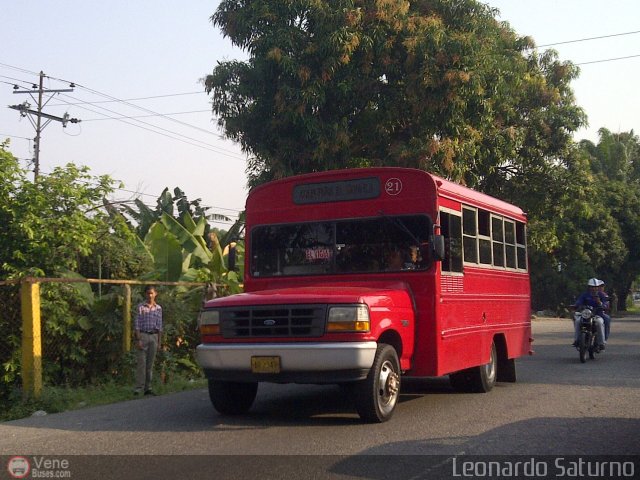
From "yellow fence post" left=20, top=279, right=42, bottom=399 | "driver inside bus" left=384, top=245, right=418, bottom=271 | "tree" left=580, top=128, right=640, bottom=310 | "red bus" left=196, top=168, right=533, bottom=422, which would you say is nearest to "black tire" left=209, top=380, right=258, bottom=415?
"red bus" left=196, top=168, right=533, bottom=422

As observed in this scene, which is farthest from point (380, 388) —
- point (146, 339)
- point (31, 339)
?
point (31, 339)

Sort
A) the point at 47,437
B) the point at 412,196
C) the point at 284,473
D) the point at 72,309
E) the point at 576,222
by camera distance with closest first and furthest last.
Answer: the point at 284,473, the point at 47,437, the point at 412,196, the point at 72,309, the point at 576,222

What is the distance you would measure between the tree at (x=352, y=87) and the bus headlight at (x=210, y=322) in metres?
13.3

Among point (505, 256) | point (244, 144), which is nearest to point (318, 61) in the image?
point (244, 144)

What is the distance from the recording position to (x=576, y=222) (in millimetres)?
49750

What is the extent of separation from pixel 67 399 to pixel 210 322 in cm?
309

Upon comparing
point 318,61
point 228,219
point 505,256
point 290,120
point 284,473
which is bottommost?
point 284,473

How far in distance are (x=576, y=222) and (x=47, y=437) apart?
45.4m

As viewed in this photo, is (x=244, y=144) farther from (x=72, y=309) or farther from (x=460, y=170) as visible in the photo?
(x=72, y=309)

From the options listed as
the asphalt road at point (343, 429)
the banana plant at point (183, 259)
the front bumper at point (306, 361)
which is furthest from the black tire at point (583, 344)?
the front bumper at point (306, 361)

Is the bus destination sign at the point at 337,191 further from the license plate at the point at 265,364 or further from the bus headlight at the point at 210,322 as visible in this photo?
the license plate at the point at 265,364

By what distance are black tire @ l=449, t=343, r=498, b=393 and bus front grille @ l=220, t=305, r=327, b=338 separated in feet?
12.6

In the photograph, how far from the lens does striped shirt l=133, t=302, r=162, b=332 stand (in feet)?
38.9

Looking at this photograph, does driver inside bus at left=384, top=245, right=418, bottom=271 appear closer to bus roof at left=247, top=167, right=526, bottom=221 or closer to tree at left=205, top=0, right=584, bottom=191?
bus roof at left=247, top=167, right=526, bottom=221
